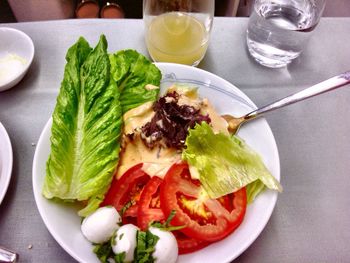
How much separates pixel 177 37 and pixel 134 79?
204 mm

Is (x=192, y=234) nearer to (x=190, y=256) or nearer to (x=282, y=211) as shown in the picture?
(x=190, y=256)

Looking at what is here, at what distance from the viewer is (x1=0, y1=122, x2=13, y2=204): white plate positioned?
2.80ft

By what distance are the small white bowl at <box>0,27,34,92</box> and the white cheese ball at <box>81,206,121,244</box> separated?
60 centimetres

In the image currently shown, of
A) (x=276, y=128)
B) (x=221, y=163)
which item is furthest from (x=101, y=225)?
(x=276, y=128)

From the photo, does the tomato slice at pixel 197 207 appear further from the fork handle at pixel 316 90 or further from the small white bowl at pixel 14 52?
the small white bowl at pixel 14 52

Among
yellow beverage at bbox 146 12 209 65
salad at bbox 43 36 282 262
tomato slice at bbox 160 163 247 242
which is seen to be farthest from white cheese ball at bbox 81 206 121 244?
yellow beverage at bbox 146 12 209 65

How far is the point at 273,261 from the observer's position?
836 mm

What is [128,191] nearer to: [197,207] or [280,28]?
[197,207]

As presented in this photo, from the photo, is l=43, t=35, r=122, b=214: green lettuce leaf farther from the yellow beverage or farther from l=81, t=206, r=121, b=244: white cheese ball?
the yellow beverage

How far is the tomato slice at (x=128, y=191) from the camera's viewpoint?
31.3 inches

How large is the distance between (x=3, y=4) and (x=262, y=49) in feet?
5.35

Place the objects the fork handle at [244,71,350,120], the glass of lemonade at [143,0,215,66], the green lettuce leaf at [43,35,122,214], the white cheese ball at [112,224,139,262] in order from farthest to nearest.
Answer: the glass of lemonade at [143,0,215,66] → the fork handle at [244,71,350,120] → the green lettuce leaf at [43,35,122,214] → the white cheese ball at [112,224,139,262]

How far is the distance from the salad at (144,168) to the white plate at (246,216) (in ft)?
0.07

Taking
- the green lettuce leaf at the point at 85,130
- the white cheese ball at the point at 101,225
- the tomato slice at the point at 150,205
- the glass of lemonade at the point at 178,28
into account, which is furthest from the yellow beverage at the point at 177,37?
the white cheese ball at the point at 101,225
